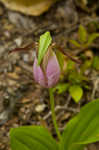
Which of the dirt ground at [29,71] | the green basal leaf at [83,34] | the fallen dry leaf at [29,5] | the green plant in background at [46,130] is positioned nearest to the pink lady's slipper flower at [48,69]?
the green plant in background at [46,130]

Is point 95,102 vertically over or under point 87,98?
under

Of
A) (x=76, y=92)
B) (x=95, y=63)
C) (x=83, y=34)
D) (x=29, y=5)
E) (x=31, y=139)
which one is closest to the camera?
(x=31, y=139)

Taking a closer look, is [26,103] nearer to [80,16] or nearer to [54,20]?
[54,20]

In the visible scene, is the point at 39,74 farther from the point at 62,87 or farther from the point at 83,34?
→ the point at 83,34

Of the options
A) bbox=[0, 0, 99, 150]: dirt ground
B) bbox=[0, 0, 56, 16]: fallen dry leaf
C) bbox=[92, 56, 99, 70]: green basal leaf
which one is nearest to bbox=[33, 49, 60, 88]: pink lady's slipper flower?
bbox=[0, 0, 99, 150]: dirt ground

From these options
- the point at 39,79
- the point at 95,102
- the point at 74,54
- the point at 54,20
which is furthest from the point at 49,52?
the point at 54,20

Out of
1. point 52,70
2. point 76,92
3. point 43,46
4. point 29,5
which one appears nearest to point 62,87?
point 76,92
